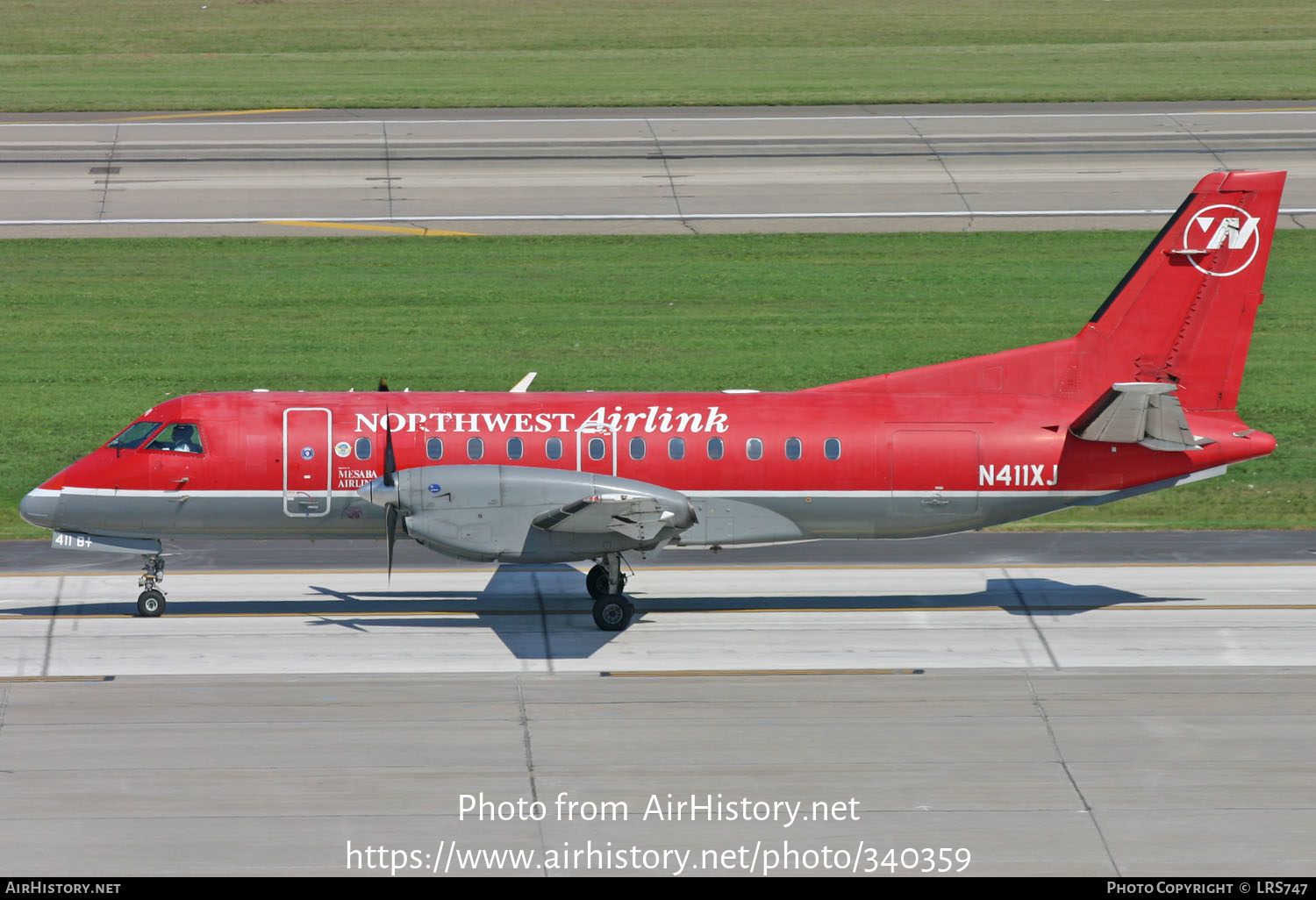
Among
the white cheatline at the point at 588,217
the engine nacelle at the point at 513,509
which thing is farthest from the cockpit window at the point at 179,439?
the white cheatline at the point at 588,217

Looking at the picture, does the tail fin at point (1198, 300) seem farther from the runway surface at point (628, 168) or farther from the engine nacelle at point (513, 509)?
the runway surface at point (628, 168)

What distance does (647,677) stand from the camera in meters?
22.1

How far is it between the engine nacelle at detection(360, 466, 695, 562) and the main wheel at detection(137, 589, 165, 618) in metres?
4.31

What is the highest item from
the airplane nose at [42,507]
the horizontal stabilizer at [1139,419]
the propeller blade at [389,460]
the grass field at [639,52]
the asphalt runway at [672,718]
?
the grass field at [639,52]

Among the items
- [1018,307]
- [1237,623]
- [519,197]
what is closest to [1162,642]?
[1237,623]

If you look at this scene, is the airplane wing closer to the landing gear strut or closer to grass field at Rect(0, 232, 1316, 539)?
→ the landing gear strut

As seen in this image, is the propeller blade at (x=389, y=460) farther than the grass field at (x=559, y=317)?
No

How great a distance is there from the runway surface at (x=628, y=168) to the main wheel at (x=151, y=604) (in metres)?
25.3

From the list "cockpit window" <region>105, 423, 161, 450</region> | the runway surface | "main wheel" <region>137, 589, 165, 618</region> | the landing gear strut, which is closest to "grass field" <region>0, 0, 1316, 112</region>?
the runway surface

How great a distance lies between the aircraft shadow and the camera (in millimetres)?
24516

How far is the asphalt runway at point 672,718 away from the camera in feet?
55.1

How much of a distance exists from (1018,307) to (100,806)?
32.2m

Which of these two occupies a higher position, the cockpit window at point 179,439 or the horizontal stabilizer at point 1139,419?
the horizontal stabilizer at point 1139,419
